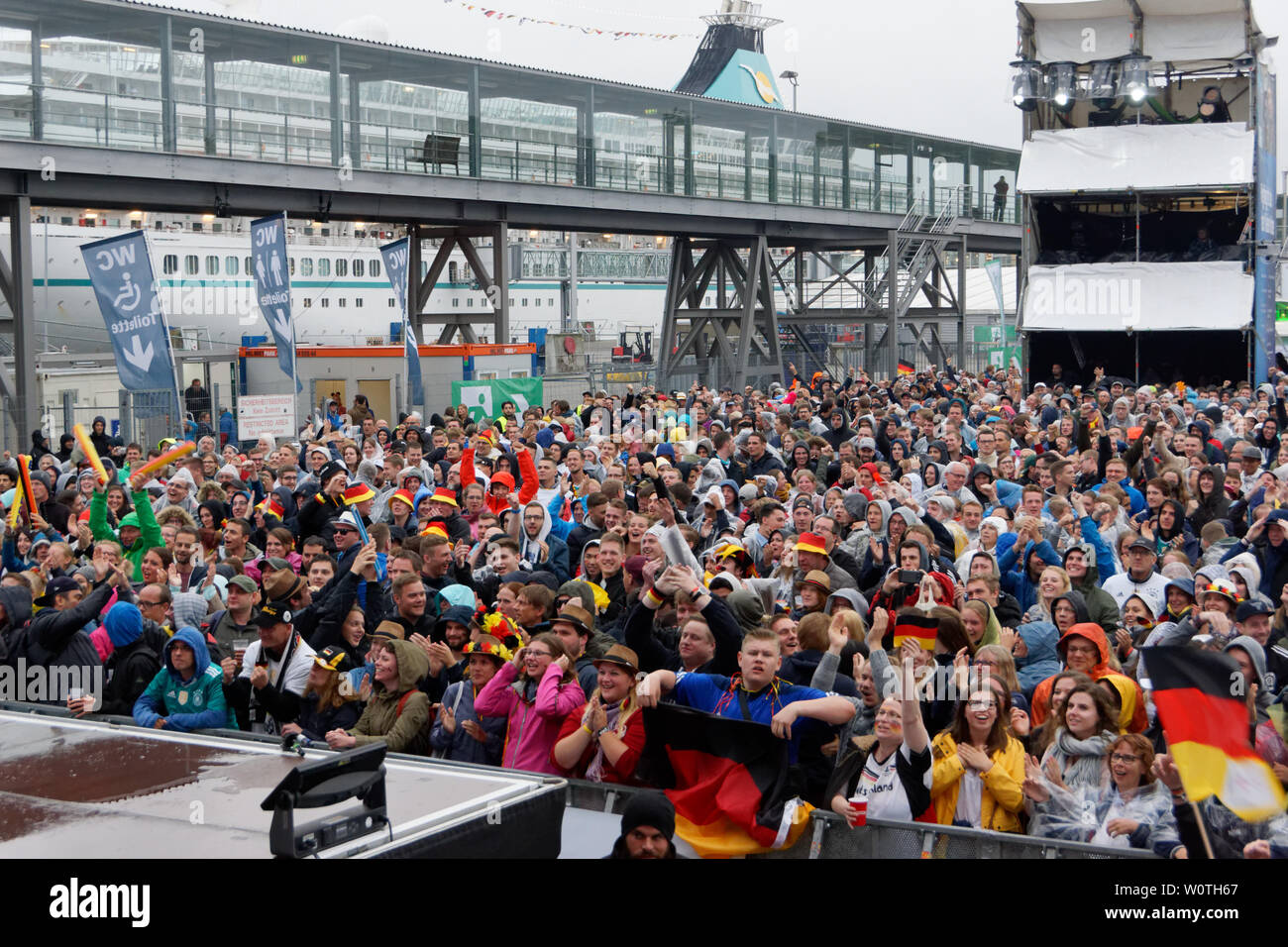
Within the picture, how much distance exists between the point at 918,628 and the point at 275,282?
55.1 feet

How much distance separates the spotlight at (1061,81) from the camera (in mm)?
24859

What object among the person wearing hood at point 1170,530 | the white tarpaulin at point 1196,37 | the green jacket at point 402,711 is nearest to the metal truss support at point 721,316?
the white tarpaulin at point 1196,37

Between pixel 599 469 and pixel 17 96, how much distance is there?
12.4 m

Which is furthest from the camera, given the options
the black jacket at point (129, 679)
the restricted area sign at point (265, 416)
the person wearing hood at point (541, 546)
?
the restricted area sign at point (265, 416)

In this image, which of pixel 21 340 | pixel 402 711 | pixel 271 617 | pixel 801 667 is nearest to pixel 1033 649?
pixel 801 667

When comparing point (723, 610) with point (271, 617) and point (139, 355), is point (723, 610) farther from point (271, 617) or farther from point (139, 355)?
point (139, 355)

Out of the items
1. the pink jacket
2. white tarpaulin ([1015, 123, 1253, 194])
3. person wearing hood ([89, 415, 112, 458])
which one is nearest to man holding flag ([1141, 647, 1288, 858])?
the pink jacket

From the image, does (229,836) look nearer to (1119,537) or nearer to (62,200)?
(1119,537)

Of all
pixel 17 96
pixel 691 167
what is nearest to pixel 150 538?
pixel 17 96

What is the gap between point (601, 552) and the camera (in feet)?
29.2

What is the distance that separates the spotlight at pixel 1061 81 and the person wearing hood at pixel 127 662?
21.1 m

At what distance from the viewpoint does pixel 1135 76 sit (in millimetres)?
24469

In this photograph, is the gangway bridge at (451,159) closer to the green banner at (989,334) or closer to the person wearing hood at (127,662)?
the green banner at (989,334)

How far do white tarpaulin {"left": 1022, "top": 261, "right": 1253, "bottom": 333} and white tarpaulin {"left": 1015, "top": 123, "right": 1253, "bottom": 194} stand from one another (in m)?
1.60
